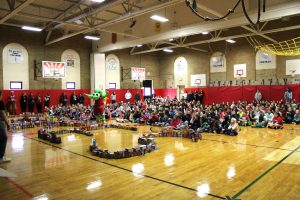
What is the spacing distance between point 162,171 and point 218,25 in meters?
10.0

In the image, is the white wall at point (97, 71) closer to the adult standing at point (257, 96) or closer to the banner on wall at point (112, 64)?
the banner on wall at point (112, 64)

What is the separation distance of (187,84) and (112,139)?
16.9 meters

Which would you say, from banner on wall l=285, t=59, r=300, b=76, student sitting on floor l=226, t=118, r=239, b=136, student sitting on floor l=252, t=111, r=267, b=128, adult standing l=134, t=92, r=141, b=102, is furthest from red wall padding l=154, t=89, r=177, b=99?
student sitting on floor l=226, t=118, r=239, b=136

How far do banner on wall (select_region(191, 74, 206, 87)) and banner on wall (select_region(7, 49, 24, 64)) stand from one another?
15.3 m

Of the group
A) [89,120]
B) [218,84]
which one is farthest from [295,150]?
[218,84]

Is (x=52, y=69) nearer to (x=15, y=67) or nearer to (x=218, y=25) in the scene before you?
(x=15, y=67)

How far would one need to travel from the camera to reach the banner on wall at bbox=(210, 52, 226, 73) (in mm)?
22656

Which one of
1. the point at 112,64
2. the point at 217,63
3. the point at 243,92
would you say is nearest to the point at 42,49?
the point at 112,64

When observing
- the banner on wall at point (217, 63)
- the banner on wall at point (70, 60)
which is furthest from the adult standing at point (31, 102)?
the banner on wall at point (217, 63)

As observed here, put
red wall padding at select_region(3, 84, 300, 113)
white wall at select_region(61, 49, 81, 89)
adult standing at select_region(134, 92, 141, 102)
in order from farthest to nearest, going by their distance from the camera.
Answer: adult standing at select_region(134, 92, 141, 102) < white wall at select_region(61, 49, 81, 89) < red wall padding at select_region(3, 84, 300, 113)

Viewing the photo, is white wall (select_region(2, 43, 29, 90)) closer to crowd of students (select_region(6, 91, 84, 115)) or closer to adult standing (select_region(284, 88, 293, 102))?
crowd of students (select_region(6, 91, 84, 115))

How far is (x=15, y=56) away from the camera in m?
18.0

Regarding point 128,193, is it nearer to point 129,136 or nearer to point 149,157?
point 149,157

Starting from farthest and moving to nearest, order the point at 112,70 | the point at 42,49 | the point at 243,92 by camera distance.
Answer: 1. the point at 112,70
2. the point at 243,92
3. the point at 42,49
